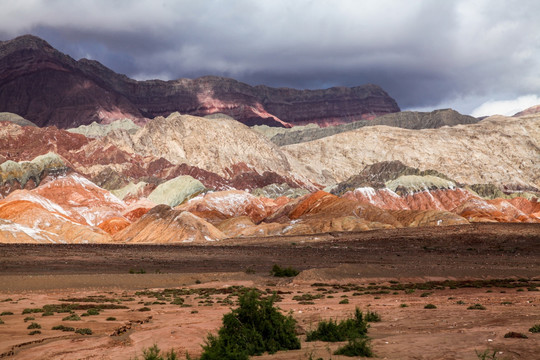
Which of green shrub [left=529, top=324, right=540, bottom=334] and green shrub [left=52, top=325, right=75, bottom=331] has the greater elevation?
green shrub [left=529, top=324, right=540, bottom=334]

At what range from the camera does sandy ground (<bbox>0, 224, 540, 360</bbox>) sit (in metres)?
16.9

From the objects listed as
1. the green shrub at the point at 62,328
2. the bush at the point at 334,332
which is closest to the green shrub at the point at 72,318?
the green shrub at the point at 62,328

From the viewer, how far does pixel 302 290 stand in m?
38.5

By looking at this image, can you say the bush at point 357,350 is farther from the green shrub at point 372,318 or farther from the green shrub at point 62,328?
the green shrub at point 62,328

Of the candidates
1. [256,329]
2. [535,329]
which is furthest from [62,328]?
[535,329]

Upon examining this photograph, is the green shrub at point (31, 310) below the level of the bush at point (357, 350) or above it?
below

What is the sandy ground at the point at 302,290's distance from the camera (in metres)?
16.9

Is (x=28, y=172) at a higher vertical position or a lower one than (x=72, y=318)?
higher

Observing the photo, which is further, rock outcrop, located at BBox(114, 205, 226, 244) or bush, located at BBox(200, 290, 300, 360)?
rock outcrop, located at BBox(114, 205, 226, 244)

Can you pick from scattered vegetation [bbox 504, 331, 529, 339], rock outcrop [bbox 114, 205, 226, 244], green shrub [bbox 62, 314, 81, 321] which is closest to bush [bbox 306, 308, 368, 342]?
scattered vegetation [bbox 504, 331, 529, 339]

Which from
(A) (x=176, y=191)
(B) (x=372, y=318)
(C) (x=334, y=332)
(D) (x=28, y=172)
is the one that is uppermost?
(D) (x=28, y=172)

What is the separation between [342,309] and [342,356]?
12117 mm

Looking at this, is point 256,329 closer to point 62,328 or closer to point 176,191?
point 62,328

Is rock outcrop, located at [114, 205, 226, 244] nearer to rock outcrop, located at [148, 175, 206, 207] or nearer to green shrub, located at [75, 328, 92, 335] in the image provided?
rock outcrop, located at [148, 175, 206, 207]
